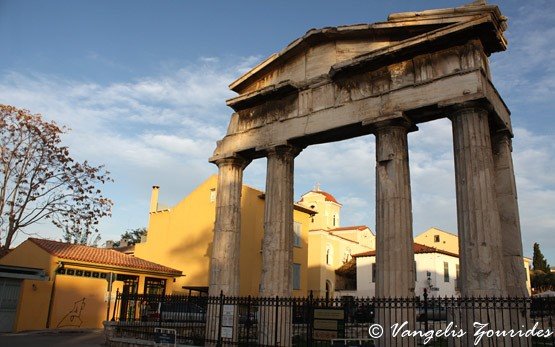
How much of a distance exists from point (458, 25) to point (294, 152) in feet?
19.8

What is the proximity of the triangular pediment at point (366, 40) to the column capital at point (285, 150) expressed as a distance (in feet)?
6.64

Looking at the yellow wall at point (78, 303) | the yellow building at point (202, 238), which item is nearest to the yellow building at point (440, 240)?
the yellow building at point (202, 238)

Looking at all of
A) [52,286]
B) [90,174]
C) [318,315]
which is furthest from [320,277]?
[318,315]

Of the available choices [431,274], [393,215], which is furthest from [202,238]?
[393,215]

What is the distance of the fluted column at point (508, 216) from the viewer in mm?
12297

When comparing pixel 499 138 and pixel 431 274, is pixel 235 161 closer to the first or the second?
pixel 499 138

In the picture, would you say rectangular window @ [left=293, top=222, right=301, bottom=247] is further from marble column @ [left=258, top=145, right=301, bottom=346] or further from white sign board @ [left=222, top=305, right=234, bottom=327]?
white sign board @ [left=222, top=305, right=234, bottom=327]

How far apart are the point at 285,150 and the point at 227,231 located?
3.29m

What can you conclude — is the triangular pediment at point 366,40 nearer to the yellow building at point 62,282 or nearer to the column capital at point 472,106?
the column capital at point 472,106

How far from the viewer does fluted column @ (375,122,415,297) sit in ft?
38.3

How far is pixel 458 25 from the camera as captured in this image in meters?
11.8

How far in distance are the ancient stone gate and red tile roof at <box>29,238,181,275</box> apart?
37.5 ft

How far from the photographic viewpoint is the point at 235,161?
54.4 ft

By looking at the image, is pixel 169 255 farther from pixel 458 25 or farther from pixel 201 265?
pixel 458 25
